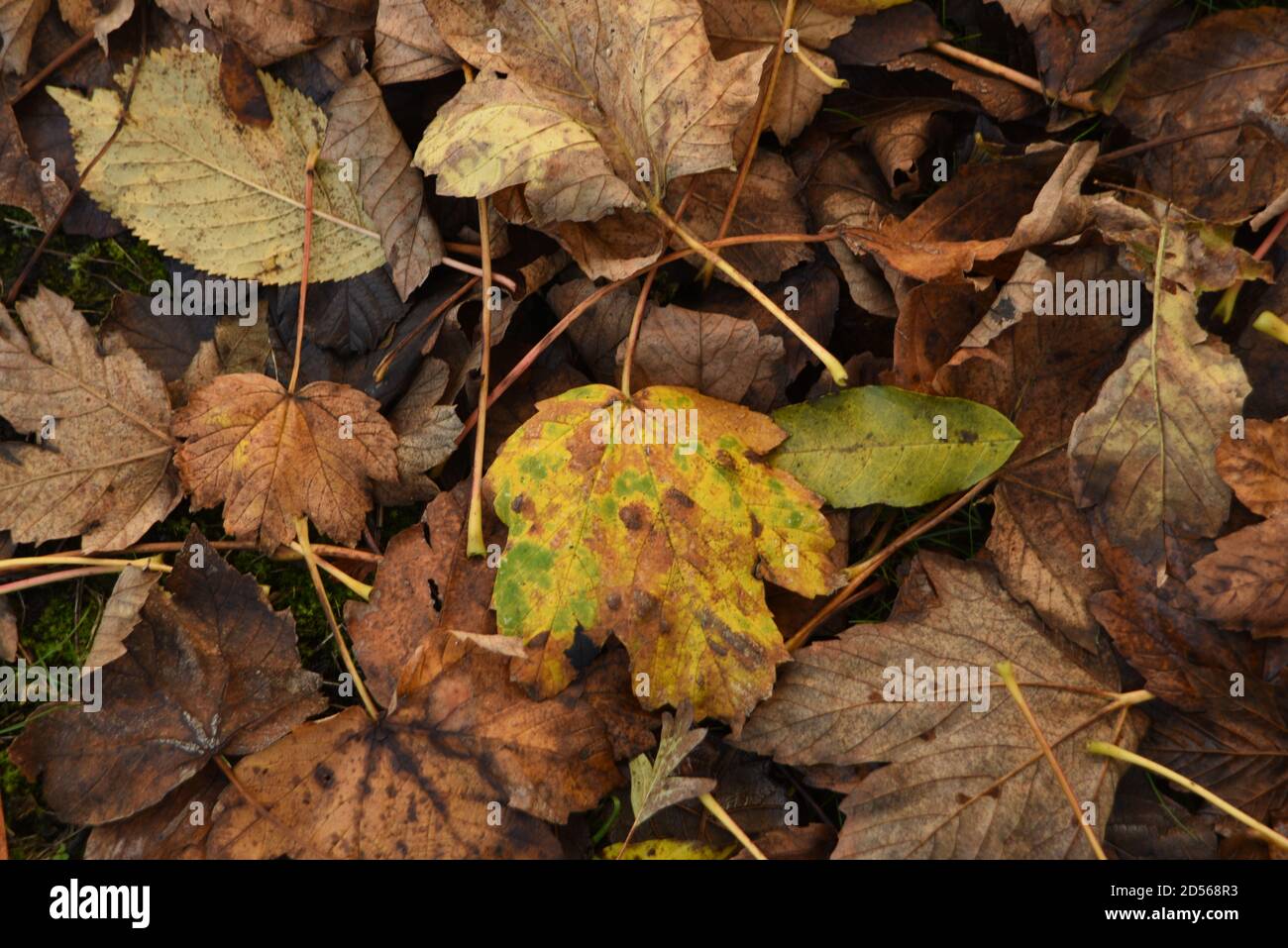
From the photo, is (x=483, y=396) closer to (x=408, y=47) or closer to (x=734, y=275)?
(x=734, y=275)

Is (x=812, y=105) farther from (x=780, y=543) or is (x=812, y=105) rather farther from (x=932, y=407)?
(x=780, y=543)

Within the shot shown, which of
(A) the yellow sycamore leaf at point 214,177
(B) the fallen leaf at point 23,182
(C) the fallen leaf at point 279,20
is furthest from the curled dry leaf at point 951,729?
(B) the fallen leaf at point 23,182

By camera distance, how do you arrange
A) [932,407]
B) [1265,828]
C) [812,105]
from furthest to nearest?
[812,105] → [932,407] → [1265,828]

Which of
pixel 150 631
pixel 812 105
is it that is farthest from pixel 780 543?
pixel 150 631

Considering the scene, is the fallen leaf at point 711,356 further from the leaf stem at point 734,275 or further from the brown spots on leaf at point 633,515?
the brown spots on leaf at point 633,515

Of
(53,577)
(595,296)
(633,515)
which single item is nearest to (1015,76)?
(595,296)

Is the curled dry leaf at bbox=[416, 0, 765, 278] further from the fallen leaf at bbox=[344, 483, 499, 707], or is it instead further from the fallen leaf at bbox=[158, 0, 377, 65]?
the fallen leaf at bbox=[344, 483, 499, 707]
